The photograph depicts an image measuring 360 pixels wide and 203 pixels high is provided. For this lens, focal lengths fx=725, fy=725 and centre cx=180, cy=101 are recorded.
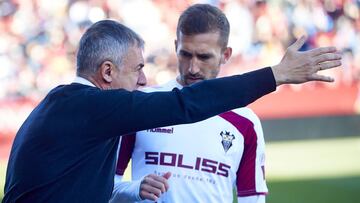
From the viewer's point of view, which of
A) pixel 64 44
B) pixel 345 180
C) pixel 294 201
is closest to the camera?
pixel 294 201

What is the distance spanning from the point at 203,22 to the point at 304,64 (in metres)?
1.15

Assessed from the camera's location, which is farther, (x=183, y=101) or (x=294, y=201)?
(x=294, y=201)

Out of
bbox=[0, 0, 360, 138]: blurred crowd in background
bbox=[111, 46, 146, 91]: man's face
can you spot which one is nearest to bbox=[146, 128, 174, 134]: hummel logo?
bbox=[111, 46, 146, 91]: man's face

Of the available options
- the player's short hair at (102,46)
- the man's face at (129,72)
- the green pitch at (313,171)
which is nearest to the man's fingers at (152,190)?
the man's face at (129,72)

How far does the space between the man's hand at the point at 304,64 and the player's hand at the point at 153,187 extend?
2.23ft

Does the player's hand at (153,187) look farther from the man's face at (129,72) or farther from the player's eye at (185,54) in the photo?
the player's eye at (185,54)

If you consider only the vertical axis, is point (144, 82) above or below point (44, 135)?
above

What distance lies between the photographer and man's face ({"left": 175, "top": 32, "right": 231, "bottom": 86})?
3.66m

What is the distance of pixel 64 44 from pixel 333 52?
36.2 ft

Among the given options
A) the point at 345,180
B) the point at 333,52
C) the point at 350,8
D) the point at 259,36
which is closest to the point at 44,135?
the point at 333,52

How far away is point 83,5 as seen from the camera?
13469 millimetres

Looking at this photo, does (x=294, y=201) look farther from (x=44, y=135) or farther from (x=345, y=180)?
(x=44, y=135)

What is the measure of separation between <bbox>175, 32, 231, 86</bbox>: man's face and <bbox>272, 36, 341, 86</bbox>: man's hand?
95cm

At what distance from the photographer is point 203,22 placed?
3750 mm
